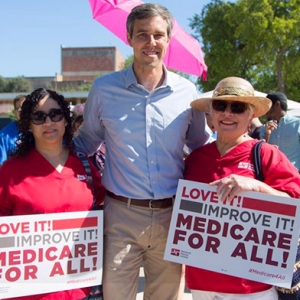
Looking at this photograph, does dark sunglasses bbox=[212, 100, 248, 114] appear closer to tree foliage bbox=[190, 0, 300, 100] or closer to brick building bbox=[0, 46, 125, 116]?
tree foliage bbox=[190, 0, 300, 100]

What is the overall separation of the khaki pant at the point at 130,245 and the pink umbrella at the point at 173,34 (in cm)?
334

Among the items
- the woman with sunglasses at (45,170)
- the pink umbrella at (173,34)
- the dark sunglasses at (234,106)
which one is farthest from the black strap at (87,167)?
the pink umbrella at (173,34)

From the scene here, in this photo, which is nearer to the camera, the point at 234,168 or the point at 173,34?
the point at 234,168

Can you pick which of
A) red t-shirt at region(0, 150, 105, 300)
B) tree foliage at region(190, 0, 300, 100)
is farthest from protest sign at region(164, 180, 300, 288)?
tree foliage at region(190, 0, 300, 100)

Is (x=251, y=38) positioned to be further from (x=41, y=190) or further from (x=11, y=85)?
(x=11, y=85)

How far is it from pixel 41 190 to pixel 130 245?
2.26 ft

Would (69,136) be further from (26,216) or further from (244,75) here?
(244,75)

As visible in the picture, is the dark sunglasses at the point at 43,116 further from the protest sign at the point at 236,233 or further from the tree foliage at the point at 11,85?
the tree foliage at the point at 11,85

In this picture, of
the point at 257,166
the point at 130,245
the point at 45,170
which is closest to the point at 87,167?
the point at 45,170

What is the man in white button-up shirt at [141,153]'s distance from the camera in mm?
2768

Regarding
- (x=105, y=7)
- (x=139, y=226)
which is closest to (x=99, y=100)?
(x=139, y=226)

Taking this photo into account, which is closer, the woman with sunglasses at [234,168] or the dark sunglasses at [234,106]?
the woman with sunglasses at [234,168]

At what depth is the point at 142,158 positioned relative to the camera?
2.76 m

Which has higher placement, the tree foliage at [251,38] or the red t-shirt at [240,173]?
the tree foliage at [251,38]
